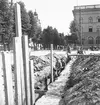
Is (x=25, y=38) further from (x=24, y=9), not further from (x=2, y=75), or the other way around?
(x=24, y=9)

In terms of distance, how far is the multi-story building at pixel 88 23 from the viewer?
47.2 meters

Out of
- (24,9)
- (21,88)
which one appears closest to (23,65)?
(21,88)

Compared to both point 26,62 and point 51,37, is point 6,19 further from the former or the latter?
point 51,37

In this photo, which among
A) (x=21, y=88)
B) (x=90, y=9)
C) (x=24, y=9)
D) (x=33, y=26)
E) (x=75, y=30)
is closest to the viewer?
(x=21, y=88)

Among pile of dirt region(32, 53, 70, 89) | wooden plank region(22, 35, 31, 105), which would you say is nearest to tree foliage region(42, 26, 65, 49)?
pile of dirt region(32, 53, 70, 89)

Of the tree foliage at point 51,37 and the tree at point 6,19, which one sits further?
the tree foliage at point 51,37

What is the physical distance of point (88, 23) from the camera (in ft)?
160

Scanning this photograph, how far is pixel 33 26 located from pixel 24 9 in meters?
4.83

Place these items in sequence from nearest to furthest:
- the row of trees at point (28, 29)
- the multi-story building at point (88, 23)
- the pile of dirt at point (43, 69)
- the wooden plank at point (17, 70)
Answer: the wooden plank at point (17, 70) < the pile of dirt at point (43, 69) < the row of trees at point (28, 29) < the multi-story building at point (88, 23)

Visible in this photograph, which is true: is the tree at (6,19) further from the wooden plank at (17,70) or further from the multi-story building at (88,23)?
the multi-story building at (88,23)

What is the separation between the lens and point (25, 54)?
4574mm

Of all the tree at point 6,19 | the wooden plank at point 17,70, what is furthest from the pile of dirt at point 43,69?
the tree at point 6,19

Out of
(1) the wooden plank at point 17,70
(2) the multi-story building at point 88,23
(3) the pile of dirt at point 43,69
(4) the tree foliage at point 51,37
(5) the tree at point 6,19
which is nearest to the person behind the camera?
(1) the wooden plank at point 17,70

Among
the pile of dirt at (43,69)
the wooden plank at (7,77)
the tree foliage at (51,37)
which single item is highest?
the tree foliage at (51,37)
